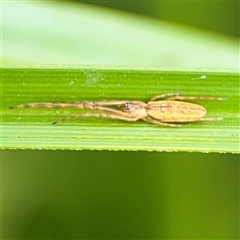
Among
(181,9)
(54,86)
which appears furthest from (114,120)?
(181,9)

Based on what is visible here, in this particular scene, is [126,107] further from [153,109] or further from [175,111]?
[175,111]

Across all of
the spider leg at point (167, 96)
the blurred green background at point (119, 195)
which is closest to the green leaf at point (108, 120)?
the spider leg at point (167, 96)

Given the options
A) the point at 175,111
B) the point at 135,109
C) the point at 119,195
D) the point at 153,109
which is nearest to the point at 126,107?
the point at 135,109

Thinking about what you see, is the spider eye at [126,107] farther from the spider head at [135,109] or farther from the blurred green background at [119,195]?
the blurred green background at [119,195]

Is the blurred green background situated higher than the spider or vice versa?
the spider

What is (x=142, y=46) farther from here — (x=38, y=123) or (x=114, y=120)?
(x=38, y=123)

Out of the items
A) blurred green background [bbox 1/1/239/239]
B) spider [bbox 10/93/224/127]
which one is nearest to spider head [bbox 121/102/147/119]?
spider [bbox 10/93/224/127]

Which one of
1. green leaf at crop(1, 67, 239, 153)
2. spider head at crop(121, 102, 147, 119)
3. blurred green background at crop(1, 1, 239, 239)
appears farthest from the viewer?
blurred green background at crop(1, 1, 239, 239)

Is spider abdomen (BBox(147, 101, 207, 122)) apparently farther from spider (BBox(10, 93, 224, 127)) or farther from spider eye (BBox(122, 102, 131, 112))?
spider eye (BBox(122, 102, 131, 112))
